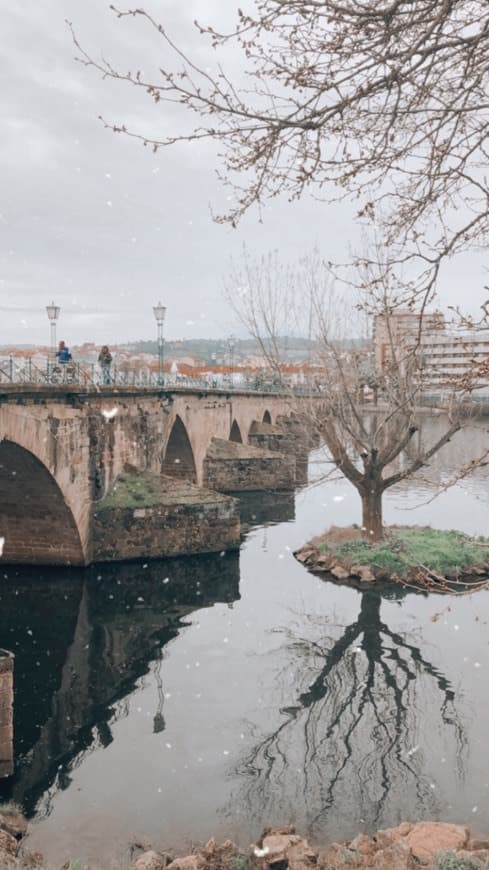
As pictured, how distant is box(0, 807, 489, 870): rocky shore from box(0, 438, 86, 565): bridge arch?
27.4 ft

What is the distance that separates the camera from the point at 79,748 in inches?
373

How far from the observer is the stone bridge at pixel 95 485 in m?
14.2

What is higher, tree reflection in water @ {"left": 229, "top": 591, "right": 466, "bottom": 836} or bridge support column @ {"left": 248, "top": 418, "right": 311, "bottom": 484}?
bridge support column @ {"left": 248, "top": 418, "right": 311, "bottom": 484}

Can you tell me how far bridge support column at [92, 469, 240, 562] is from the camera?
1725cm

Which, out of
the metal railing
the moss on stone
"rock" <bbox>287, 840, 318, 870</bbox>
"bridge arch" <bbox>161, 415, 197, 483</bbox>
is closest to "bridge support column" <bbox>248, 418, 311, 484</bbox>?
"bridge arch" <bbox>161, 415, 197, 483</bbox>

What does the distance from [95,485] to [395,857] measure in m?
11.9

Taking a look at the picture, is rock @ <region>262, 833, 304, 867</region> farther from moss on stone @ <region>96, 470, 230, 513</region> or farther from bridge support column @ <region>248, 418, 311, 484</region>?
bridge support column @ <region>248, 418, 311, 484</region>

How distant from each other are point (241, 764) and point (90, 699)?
297 cm

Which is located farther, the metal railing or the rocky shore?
the metal railing

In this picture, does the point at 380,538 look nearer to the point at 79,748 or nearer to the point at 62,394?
the point at 62,394

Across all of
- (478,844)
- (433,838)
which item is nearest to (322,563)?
(433,838)

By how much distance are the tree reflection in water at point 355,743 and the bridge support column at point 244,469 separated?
1604 centimetres

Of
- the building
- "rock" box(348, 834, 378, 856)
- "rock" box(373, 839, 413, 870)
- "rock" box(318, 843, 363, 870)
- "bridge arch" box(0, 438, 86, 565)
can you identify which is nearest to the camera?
the building

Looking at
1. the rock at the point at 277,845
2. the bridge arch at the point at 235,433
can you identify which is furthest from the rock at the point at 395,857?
the bridge arch at the point at 235,433
